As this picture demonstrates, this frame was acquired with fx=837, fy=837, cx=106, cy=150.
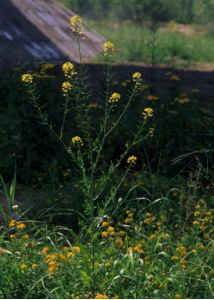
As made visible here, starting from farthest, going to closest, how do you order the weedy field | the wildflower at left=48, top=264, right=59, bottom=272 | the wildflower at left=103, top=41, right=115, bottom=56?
the wildflower at left=103, top=41, right=115, bottom=56
the weedy field
the wildflower at left=48, top=264, right=59, bottom=272

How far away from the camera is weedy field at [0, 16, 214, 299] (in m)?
4.04

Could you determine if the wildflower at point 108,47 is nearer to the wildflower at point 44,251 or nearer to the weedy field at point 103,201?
the weedy field at point 103,201

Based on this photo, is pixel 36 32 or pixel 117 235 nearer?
pixel 117 235

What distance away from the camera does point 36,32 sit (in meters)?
13.6

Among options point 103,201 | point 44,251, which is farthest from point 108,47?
point 103,201

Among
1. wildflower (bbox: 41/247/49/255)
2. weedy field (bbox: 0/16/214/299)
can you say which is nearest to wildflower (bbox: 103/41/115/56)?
weedy field (bbox: 0/16/214/299)

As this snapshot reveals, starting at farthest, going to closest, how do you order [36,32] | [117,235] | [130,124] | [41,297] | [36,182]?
1. [36,32]
2. [130,124]
3. [36,182]
4. [117,235]
5. [41,297]

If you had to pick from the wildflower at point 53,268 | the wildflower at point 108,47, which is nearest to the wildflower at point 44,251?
the wildflower at point 53,268

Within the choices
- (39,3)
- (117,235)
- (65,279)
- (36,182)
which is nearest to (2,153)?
(36,182)

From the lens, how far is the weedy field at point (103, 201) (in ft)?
13.3

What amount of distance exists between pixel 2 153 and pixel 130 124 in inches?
47.1

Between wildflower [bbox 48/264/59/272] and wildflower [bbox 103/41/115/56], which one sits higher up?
wildflower [bbox 103/41/115/56]

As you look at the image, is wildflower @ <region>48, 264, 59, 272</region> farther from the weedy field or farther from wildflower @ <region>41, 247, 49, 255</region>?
wildflower @ <region>41, 247, 49, 255</region>

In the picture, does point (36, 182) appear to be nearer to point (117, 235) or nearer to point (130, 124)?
point (130, 124)
